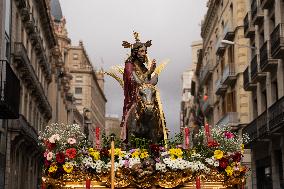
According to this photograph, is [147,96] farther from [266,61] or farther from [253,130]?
[253,130]

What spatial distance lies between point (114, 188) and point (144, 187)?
60cm

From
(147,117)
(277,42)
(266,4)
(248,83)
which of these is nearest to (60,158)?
(147,117)

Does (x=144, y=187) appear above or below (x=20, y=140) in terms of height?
below

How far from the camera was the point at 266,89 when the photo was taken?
3416 cm

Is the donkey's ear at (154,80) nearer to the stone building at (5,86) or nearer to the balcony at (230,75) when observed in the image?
the stone building at (5,86)

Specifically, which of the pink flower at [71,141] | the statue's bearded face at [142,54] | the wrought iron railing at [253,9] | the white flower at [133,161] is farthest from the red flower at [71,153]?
the wrought iron railing at [253,9]

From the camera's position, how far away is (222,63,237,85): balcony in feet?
142

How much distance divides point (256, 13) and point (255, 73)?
3790mm

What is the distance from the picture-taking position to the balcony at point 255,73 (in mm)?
34188

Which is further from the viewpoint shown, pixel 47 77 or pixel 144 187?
pixel 47 77

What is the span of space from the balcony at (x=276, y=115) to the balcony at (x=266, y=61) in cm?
255

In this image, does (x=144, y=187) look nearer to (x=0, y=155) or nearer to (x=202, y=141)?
(x=202, y=141)

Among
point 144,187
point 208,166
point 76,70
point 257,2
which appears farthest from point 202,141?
Answer: point 76,70

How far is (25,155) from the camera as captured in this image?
1585 inches
